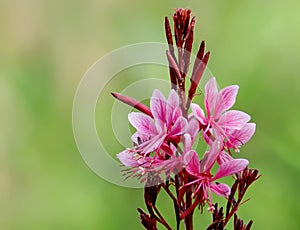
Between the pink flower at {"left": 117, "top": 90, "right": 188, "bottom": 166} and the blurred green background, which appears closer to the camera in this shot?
the pink flower at {"left": 117, "top": 90, "right": 188, "bottom": 166}

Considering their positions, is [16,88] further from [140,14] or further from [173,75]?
[173,75]

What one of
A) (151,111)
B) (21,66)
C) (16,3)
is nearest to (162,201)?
(21,66)

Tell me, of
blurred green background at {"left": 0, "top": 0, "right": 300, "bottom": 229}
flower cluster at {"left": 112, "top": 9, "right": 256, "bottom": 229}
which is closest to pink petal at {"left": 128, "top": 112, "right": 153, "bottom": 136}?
flower cluster at {"left": 112, "top": 9, "right": 256, "bottom": 229}

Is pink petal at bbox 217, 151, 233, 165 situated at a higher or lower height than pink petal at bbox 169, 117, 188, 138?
lower

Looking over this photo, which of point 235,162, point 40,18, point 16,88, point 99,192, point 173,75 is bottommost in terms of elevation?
point 235,162

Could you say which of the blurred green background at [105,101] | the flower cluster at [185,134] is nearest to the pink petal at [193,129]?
the flower cluster at [185,134]

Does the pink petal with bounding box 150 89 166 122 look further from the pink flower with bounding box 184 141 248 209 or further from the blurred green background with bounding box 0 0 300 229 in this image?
the blurred green background with bounding box 0 0 300 229

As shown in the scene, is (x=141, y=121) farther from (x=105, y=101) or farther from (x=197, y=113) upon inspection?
(x=105, y=101)
